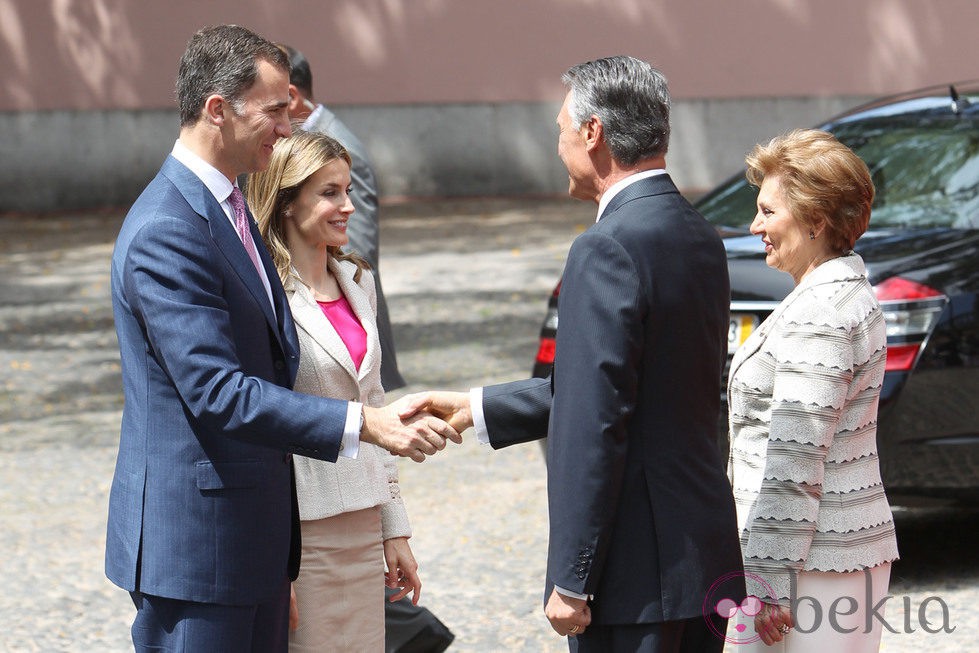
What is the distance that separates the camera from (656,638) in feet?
9.85

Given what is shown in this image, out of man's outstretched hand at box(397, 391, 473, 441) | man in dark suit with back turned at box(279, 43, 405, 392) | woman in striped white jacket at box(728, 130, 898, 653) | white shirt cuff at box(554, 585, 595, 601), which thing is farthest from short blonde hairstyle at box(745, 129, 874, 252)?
man in dark suit with back turned at box(279, 43, 405, 392)

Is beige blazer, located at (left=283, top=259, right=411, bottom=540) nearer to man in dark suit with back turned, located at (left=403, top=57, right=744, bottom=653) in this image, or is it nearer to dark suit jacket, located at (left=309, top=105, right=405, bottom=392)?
man in dark suit with back turned, located at (left=403, top=57, right=744, bottom=653)

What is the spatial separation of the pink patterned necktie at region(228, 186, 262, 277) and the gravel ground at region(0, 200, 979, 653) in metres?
2.42

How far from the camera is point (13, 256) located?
16125 millimetres

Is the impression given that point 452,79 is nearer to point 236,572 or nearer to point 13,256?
point 13,256

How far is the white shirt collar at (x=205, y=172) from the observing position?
3.10m

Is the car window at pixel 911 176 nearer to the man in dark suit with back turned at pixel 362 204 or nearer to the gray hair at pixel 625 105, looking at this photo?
the man in dark suit with back turned at pixel 362 204

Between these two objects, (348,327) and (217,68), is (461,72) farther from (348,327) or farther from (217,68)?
(217,68)

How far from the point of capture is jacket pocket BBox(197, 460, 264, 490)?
297 cm

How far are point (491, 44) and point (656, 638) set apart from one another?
17.1 meters

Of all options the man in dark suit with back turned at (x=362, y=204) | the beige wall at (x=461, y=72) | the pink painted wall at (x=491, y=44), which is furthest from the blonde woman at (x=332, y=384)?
the pink painted wall at (x=491, y=44)

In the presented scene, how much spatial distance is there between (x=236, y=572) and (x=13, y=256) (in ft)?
46.2

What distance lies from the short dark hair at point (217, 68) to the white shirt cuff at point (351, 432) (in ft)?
2.40
